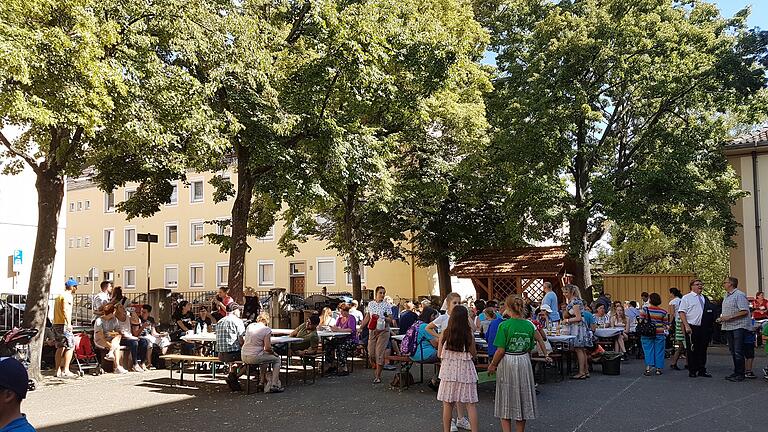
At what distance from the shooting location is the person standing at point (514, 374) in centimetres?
806

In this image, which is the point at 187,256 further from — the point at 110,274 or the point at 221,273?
the point at 110,274

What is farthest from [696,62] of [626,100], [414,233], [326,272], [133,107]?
[326,272]

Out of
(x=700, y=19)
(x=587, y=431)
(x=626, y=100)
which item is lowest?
(x=587, y=431)

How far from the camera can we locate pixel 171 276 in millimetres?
49375

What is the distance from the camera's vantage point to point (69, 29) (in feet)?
39.7

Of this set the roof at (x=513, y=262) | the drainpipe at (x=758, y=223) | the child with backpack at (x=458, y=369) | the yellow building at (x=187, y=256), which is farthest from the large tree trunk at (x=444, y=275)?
the child with backpack at (x=458, y=369)

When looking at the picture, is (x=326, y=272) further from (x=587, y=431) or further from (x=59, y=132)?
(x=587, y=431)

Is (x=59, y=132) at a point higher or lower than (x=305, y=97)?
lower

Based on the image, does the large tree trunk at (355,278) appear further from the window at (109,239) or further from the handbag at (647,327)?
the window at (109,239)

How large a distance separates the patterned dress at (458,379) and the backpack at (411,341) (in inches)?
161

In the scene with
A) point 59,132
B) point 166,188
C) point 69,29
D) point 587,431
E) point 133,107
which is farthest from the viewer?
point 166,188

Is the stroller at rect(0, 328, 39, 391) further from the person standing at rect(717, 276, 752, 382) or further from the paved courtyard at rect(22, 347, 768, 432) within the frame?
the person standing at rect(717, 276, 752, 382)

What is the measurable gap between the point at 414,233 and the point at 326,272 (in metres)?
13.7

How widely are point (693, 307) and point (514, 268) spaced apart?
1423cm
